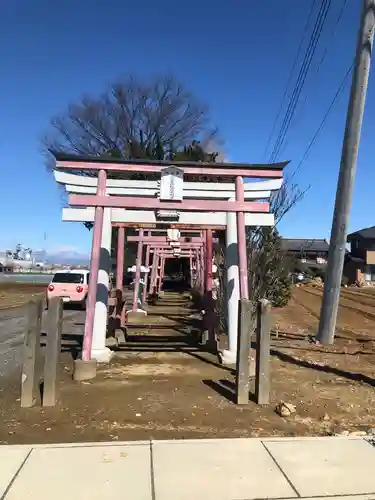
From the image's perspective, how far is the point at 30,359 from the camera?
5711mm

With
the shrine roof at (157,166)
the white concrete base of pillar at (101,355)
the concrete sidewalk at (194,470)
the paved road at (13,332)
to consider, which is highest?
the shrine roof at (157,166)

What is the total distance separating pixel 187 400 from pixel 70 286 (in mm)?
15106

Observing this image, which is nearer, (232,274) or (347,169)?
(232,274)

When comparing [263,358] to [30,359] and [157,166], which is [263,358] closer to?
[30,359]

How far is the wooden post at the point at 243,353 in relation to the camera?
5961 millimetres

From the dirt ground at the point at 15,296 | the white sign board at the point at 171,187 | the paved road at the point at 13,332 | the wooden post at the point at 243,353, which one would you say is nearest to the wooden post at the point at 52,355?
the wooden post at the point at 243,353

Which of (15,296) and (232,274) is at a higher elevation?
(232,274)

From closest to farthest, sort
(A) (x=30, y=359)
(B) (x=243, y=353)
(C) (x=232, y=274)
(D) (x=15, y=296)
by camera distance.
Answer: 1. (A) (x=30, y=359)
2. (B) (x=243, y=353)
3. (C) (x=232, y=274)
4. (D) (x=15, y=296)

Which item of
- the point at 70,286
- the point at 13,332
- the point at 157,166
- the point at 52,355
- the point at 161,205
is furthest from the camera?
the point at 70,286

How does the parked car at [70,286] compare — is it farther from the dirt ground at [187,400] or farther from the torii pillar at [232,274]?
the torii pillar at [232,274]

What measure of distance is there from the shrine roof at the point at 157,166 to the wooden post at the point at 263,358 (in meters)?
2.83

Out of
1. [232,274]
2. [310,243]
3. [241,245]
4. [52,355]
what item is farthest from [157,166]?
[310,243]

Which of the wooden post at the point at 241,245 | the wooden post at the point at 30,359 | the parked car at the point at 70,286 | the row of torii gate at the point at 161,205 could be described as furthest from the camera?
the parked car at the point at 70,286

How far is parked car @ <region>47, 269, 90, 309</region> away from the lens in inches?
801
